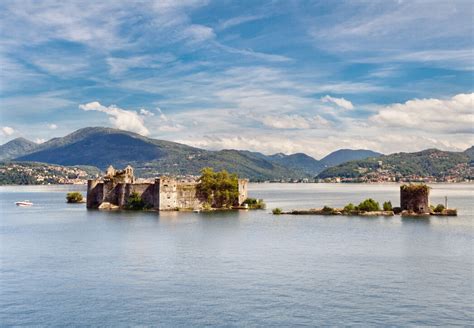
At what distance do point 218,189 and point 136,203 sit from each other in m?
12.8

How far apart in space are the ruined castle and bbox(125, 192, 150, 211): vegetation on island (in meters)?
0.41

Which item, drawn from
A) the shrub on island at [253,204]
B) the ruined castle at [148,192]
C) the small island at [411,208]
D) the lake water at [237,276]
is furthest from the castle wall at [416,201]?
the ruined castle at [148,192]

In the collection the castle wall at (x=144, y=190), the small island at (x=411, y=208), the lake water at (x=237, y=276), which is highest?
the castle wall at (x=144, y=190)

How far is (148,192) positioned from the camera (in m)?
91.8

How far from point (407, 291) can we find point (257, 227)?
35.3 meters

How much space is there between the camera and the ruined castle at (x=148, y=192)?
90.1 metres

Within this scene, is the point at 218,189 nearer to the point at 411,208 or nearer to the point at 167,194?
the point at 167,194

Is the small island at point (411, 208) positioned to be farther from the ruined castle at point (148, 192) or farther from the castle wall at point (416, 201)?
the ruined castle at point (148, 192)

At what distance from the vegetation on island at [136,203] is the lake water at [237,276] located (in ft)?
73.6

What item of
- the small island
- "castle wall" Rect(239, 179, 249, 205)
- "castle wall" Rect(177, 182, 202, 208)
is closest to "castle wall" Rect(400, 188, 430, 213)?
the small island

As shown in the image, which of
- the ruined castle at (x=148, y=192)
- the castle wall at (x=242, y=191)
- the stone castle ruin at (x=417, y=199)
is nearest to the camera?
the stone castle ruin at (x=417, y=199)

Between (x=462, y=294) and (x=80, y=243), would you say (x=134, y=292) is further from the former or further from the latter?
(x=80, y=243)

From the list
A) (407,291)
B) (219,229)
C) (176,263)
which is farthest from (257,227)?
(407,291)

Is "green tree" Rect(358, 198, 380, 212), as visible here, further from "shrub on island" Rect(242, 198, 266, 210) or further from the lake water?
"shrub on island" Rect(242, 198, 266, 210)
